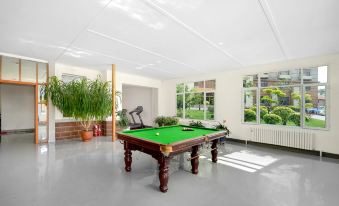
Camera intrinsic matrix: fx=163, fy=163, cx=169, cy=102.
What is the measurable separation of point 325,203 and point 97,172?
11.9 ft

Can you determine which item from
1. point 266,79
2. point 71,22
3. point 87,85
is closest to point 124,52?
point 71,22

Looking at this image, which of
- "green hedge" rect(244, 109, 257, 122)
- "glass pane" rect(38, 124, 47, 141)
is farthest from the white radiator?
"glass pane" rect(38, 124, 47, 141)

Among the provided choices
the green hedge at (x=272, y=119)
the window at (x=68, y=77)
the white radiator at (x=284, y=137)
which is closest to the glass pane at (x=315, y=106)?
the white radiator at (x=284, y=137)

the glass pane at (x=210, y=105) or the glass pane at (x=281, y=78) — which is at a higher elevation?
the glass pane at (x=281, y=78)

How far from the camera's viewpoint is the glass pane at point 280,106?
4.97 m

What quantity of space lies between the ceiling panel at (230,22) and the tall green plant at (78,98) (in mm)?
4096

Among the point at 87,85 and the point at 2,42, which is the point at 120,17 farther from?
the point at 87,85

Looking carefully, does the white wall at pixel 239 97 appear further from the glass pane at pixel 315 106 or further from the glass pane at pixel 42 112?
the glass pane at pixel 42 112

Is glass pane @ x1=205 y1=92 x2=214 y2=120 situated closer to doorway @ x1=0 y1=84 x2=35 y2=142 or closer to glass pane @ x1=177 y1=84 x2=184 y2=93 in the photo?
glass pane @ x1=177 y1=84 x2=184 y2=93

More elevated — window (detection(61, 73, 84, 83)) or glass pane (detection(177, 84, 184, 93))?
window (detection(61, 73, 84, 83))

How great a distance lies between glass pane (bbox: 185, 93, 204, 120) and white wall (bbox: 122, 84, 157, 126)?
1.97m

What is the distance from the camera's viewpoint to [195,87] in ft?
25.3

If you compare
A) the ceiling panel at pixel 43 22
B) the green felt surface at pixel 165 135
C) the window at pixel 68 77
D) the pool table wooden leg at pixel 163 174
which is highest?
the ceiling panel at pixel 43 22

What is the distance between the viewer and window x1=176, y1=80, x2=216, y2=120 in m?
7.03
